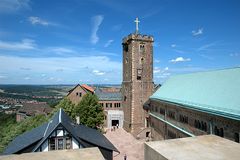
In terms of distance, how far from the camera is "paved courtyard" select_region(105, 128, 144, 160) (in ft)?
110

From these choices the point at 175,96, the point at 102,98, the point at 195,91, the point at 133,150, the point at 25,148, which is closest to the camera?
the point at 25,148

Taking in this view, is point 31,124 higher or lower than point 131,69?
lower

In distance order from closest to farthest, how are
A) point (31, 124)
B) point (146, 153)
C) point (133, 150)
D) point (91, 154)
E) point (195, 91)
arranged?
point (146, 153) < point (91, 154) < point (195, 91) < point (133, 150) < point (31, 124)

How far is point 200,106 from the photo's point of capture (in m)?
24.3

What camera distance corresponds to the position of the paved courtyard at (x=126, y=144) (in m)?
33.4

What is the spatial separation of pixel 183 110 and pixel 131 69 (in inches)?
779

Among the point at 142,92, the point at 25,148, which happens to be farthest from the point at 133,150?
the point at 25,148

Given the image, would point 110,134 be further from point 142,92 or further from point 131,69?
point 131,69

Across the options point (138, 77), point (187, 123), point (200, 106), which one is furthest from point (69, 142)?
point (138, 77)

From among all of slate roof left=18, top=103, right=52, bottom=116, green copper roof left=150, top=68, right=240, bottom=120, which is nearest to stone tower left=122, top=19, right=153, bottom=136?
green copper roof left=150, top=68, right=240, bottom=120

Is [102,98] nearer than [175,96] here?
No

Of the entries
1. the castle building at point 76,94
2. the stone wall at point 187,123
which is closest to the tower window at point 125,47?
the stone wall at point 187,123

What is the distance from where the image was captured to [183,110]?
2889 centimetres

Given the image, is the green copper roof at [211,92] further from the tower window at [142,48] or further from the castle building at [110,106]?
the castle building at [110,106]
